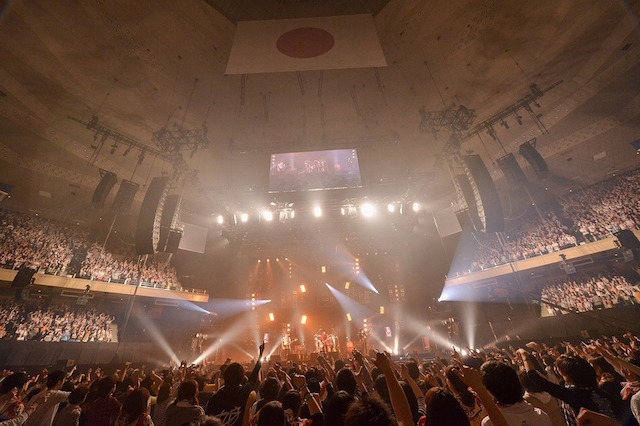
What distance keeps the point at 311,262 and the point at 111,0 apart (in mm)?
18923

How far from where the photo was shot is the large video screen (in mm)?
11180

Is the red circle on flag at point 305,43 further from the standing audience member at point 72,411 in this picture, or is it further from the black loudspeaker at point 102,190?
the black loudspeaker at point 102,190

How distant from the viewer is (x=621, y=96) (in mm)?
9578

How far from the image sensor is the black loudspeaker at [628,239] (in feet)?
34.5

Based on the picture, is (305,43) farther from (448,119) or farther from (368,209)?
(368,209)

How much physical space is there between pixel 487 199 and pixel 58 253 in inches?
804

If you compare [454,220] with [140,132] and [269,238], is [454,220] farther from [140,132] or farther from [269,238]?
[140,132]

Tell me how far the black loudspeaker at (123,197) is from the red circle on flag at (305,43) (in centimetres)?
870

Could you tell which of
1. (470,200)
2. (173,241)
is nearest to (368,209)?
(470,200)

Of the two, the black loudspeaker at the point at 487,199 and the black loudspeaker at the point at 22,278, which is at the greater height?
the black loudspeaker at the point at 487,199

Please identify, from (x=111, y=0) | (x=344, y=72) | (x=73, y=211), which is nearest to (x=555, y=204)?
(x=344, y=72)

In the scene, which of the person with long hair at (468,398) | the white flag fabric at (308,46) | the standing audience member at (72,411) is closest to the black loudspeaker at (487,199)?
the white flag fabric at (308,46)

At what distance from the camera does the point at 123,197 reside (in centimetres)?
1069

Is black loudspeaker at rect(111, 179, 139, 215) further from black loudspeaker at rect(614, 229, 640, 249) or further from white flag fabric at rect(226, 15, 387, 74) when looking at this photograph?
black loudspeaker at rect(614, 229, 640, 249)
